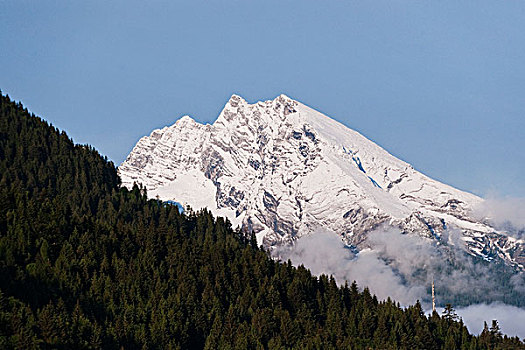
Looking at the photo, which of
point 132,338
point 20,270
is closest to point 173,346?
point 132,338

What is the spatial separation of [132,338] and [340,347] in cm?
4728

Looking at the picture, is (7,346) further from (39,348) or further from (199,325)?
(199,325)

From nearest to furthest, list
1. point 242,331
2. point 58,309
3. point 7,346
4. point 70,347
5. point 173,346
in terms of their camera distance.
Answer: point 7,346 → point 70,347 → point 58,309 → point 173,346 → point 242,331

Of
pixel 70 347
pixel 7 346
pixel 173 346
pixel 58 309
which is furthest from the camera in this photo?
pixel 173 346

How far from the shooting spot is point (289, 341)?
198 meters

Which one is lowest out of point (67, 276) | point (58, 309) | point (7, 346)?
point (7, 346)

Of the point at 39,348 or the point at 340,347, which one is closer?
the point at 39,348

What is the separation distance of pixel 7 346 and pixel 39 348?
5.71m

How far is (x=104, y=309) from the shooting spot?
624 ft

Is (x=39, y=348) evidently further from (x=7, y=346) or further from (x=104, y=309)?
(x=104, y=309)

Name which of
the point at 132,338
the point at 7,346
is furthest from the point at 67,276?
the point at 7,346

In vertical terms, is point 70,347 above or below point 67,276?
below

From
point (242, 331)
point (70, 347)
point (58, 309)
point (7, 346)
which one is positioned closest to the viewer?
point (7, 346)

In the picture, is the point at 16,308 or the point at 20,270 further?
the point at 20,270
